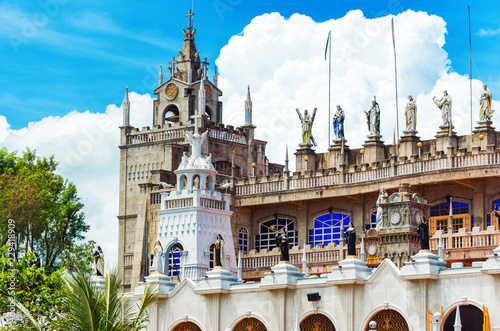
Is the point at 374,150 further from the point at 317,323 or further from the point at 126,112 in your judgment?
the point at 317,323

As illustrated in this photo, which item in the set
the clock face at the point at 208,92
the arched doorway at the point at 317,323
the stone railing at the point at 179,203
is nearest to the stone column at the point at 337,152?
the stone railing at the point at 179,203

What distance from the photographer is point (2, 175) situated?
269ft

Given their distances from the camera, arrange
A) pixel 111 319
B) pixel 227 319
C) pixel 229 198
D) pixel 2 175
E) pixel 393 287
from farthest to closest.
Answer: pixel 2 175 < pixel 229 198 < pixel 227 319 < pixel 393 287 < pixel 111 319

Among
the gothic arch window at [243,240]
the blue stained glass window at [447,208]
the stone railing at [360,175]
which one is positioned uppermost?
the stone railing at [360,175]

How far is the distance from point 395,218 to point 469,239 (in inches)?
303

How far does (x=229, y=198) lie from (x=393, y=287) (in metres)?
25.0

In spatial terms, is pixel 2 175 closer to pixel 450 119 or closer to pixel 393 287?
pixel 450 119

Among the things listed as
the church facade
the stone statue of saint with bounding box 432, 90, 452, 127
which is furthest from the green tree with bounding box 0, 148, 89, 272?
the stone statue of saint with bounding box 432, 90, 452, 127

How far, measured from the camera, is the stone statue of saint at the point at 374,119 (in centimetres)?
7425

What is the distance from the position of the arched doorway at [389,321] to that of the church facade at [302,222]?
0.23 feet

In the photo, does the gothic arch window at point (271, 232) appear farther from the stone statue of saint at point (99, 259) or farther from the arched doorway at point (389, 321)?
the arched doorway at point (389, 321)

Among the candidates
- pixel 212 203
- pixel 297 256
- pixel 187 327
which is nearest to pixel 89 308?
pixel 187 327

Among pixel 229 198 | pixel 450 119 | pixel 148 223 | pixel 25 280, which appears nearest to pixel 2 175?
pixel 148 223

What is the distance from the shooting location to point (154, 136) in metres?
82.6
